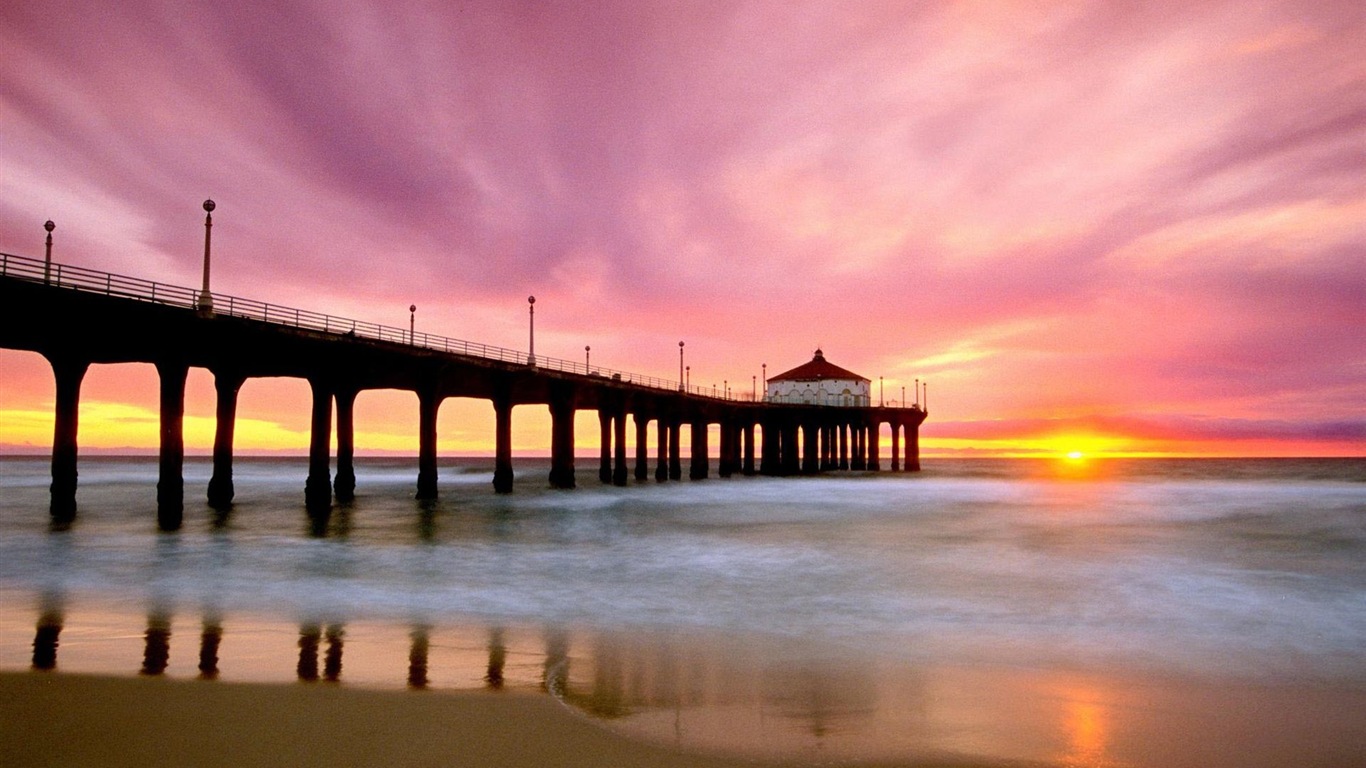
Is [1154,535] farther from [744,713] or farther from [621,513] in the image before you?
[744,713]

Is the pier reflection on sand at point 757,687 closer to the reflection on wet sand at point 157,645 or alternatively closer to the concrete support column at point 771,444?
the reflection on wet sand at point 157,645

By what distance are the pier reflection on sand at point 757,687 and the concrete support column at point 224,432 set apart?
19.5m

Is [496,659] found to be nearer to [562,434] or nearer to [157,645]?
[157,645]

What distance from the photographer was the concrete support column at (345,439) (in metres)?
34.1

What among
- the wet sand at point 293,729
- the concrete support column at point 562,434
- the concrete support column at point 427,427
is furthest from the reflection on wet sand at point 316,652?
the concrete support column at point 562,434

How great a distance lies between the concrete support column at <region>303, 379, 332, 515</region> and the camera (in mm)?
32906

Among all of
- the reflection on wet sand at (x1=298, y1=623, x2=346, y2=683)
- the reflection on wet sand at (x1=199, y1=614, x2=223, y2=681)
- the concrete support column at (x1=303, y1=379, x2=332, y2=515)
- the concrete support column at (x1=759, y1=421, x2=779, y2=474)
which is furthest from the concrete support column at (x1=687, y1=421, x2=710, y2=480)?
the reflection on wet sand at (x1=298, y1=623, x2=346, y2=683)

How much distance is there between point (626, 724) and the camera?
664 cm

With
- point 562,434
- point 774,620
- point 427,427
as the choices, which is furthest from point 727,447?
point 774,620

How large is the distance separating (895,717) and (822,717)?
2.25 feet

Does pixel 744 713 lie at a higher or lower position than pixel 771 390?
lower

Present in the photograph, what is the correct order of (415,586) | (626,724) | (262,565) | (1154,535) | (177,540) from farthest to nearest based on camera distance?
(1154,535) → (177,540) → (262,565) → (415,586) → (626,724)

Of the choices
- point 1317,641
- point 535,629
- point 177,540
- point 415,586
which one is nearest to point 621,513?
point 177,540

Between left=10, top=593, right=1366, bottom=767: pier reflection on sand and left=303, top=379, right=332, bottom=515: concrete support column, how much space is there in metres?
22.3
